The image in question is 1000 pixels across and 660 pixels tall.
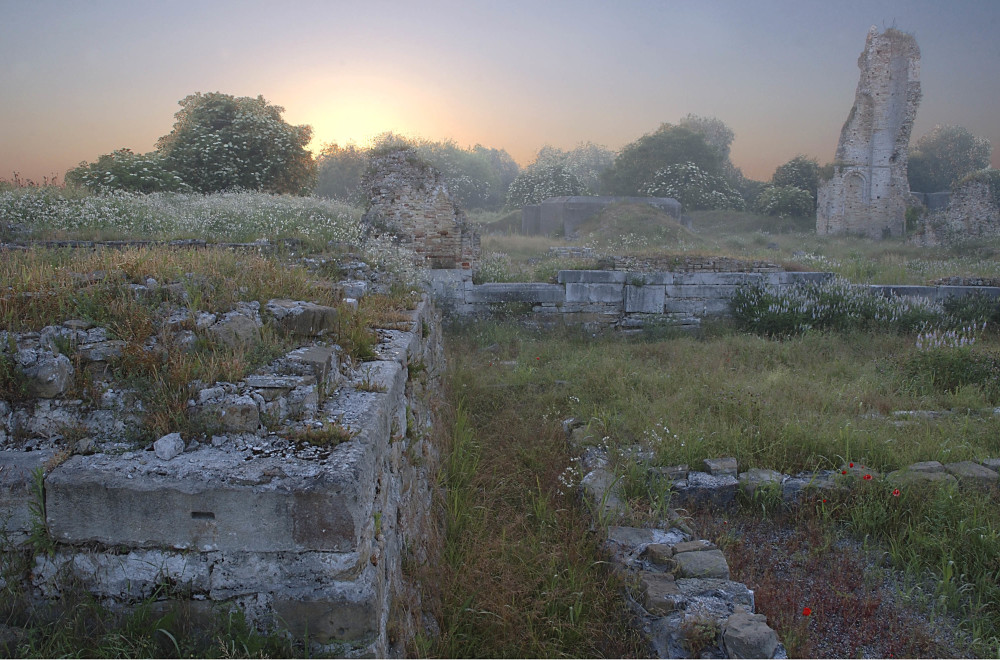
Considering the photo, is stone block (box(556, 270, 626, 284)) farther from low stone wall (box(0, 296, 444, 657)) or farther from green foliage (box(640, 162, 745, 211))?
green foliage (box(640, 162, 745, 211))

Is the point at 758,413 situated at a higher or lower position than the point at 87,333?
lower

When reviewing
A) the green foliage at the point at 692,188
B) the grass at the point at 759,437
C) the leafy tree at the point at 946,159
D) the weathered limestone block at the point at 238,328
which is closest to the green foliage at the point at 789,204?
the green foliage at the point at 692,188

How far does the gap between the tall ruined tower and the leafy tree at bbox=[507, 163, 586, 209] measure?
11.9 m

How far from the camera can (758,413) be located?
5.21m

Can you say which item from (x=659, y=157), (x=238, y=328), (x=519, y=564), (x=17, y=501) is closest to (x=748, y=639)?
(x=519, y=564)

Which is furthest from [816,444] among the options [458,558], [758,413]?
[458,558]

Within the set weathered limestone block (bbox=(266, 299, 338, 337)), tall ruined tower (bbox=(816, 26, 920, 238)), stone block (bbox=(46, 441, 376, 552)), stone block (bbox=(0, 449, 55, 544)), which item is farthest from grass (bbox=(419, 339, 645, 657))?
tall ruined tower (bbox=(816, 26, 920, 238))

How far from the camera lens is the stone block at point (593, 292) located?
32.0ft

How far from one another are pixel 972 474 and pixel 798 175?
31.7 meters

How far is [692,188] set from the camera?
2858cm

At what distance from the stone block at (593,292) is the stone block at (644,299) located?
0.16 meters

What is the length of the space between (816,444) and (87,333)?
16.3 feet

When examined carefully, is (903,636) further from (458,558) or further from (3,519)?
(3,519)

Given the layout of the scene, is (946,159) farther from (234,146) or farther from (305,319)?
(305,319)
